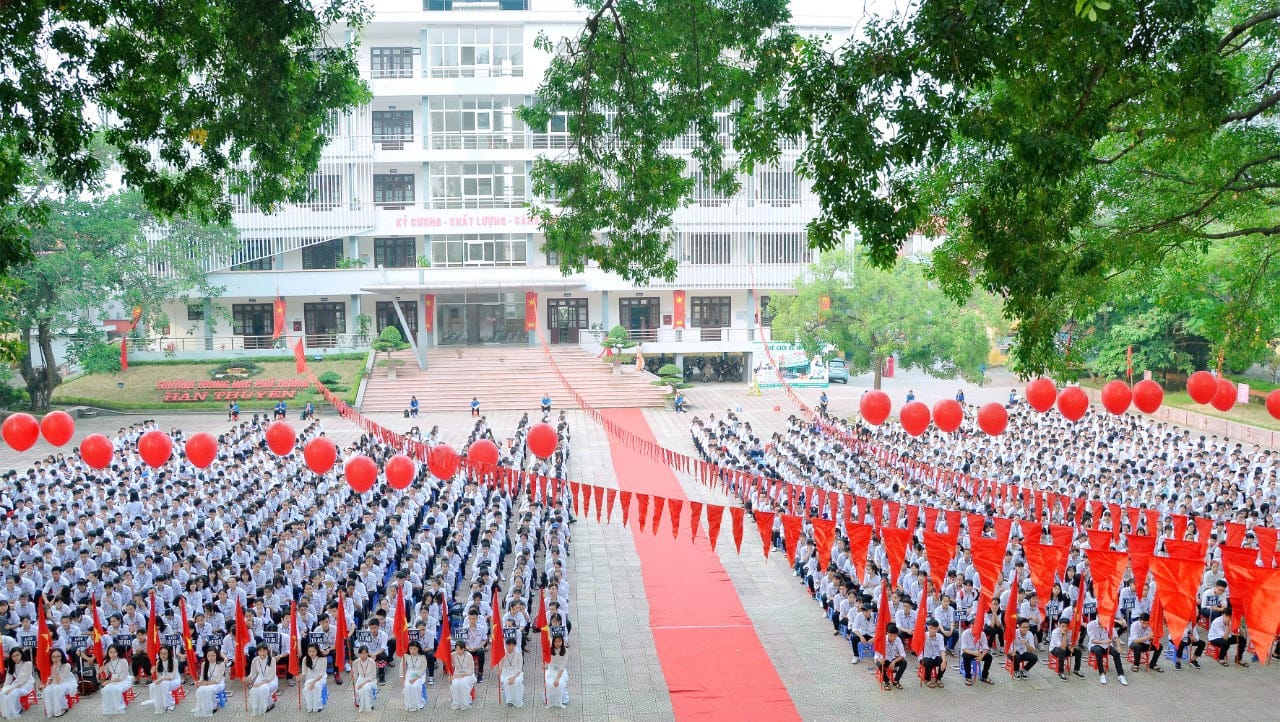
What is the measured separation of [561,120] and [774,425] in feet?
47.4

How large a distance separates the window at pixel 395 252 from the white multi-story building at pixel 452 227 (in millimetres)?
52

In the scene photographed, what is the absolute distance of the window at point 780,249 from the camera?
3653cm

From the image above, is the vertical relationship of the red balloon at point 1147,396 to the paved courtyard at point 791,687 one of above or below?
above

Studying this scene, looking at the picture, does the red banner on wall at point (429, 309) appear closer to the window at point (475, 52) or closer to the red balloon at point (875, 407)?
the window at point (475, 52)

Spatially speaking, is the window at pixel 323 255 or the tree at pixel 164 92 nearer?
the tree at pixel 164 92

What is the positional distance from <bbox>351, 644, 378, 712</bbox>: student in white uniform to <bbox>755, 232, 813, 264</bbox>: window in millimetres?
28506

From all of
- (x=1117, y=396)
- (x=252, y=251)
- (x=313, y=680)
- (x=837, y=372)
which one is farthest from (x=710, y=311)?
(x=313, y=680)

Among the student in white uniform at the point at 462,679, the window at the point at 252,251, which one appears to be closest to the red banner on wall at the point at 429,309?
the window at the point at 252,251

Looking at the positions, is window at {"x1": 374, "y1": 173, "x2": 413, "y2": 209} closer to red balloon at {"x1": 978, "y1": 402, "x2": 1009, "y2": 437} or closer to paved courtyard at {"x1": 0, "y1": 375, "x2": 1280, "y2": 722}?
paved courtyard at {"x1": 0, "y1": 375, "x2": 1280, "y2": 722}

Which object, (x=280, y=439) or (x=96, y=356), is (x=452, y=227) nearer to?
(x=96, y=356)

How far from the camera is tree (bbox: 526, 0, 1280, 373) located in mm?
7055

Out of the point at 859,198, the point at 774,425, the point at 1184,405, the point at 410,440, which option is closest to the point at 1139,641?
A: the point at 859,198

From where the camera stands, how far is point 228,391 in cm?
3045

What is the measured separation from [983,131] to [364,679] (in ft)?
24.0
